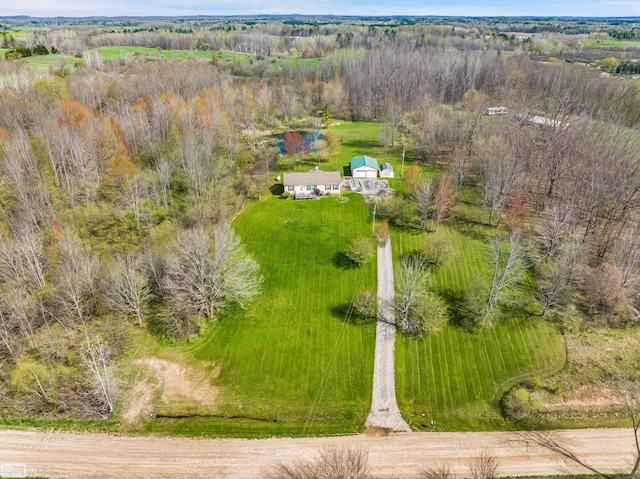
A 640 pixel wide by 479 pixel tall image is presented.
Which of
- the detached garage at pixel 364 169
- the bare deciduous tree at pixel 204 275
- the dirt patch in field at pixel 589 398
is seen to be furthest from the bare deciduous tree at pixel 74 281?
the detached garage at pixel 364 169

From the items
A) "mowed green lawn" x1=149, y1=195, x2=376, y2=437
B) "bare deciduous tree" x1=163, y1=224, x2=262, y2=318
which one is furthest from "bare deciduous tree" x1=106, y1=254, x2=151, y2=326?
"mowed green lawn" x1=149, y1=195, x2=376, y2=437

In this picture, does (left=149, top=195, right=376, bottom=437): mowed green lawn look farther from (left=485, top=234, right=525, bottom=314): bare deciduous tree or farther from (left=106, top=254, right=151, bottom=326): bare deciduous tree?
(left=485, top=234, right=525, bottom=314): bare deciduous tree

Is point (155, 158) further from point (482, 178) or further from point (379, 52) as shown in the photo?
point (379, 52)

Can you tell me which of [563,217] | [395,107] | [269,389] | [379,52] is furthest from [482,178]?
[379,52]

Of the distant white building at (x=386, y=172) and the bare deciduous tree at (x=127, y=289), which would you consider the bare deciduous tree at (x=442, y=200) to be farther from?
the bare deciduous tree at (x=127, y=289)

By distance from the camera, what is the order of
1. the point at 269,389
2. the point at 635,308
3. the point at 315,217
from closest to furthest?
the point at 269,389, the point at 635,308, the point at 315,217

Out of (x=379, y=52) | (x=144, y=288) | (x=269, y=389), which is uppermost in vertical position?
(x=379, y=52)
